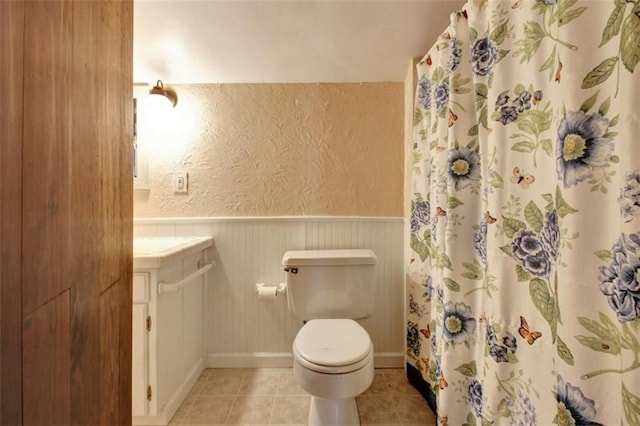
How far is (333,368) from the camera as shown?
1.02 metres

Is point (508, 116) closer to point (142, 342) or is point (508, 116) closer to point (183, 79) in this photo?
point (142, 342)

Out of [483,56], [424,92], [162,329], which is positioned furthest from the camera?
[424,92]

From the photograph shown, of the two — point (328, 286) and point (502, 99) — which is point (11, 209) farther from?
point (328, 286)

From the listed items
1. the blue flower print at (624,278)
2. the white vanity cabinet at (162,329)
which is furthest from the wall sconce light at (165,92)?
the blue flower print at (624,278)

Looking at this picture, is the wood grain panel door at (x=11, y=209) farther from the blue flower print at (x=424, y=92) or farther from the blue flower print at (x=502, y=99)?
the blue flower print at (x=424, y=92)

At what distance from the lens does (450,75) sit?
1.03 m

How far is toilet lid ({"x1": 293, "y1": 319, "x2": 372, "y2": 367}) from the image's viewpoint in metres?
1.04

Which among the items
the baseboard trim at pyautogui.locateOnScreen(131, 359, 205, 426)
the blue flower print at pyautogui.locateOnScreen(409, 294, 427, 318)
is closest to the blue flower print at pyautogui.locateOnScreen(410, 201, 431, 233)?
the blue flower print at pyautogui.locateOnScreen(409, 294, 427, 318)

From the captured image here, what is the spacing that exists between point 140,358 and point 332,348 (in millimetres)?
800

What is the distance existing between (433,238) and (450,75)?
649mm

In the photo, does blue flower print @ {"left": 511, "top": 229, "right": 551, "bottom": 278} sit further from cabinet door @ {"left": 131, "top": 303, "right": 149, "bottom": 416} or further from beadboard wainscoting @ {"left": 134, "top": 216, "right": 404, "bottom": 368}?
cabinet door @ {"left": 131, "top": 303, "right": 149, "bottom": 416}

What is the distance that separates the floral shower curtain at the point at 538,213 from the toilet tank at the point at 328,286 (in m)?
0.39

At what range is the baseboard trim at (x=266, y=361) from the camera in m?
1.70

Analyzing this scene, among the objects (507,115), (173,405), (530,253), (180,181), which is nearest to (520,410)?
(530,253)
